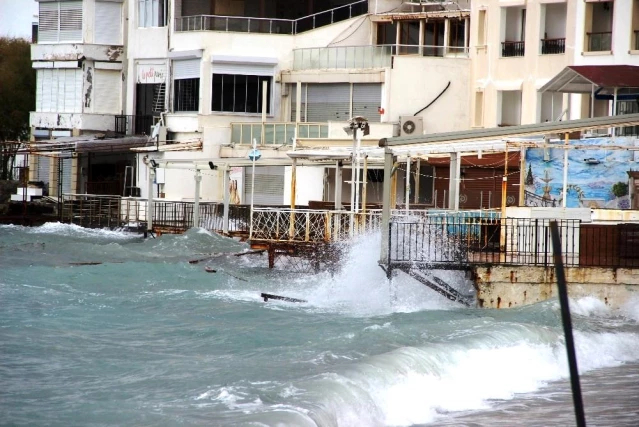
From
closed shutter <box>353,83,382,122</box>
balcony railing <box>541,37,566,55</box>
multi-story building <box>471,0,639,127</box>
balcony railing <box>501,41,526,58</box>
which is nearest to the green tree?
closed shutter <box>353,83,382,122</box>

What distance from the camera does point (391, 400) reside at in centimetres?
1678

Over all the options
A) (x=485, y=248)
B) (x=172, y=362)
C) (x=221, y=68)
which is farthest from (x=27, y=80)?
(x=172, y=362)

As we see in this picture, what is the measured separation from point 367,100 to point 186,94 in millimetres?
7837

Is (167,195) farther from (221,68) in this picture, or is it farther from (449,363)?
(449,363)

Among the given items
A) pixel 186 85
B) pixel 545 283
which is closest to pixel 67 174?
pixel 186 85

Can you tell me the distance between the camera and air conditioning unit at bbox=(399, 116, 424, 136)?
48531 millimetres

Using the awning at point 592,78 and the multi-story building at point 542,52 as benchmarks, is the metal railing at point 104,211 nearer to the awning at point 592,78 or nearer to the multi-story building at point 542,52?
the multi-story building at point 542,52

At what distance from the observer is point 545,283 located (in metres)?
24.3

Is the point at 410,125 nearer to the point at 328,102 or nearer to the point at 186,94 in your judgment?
the point at 328,102

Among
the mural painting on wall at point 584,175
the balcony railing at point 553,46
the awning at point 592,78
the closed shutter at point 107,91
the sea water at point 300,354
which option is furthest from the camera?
the closed shutter at point 107,91

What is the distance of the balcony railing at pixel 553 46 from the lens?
4600 cm

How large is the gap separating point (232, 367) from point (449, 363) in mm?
3229

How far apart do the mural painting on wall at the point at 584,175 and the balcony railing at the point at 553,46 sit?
12.0m

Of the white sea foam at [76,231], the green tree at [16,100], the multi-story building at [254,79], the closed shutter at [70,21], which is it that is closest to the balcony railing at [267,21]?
the multi-story building at [254,79]
